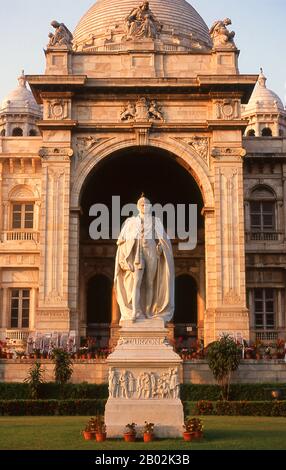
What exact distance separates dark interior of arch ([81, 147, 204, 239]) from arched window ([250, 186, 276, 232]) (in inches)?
129

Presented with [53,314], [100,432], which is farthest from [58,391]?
[100,432]

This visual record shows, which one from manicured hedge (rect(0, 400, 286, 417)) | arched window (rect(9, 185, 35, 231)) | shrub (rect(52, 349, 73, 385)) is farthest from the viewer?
arched window (rect(9, 185, 35, 231))

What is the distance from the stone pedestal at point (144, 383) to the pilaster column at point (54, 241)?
842 inches

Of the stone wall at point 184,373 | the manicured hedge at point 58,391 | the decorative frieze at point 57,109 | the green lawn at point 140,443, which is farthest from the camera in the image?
the decorative frieze at point 57,109

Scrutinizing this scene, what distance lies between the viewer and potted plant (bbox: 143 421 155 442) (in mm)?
14836

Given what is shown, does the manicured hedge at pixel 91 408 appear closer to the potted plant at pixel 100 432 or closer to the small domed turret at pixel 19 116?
the potted plant at pixel 100 432

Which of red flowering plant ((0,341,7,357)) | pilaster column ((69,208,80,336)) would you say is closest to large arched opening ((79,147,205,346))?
pilaster column ((69,208,80,336))

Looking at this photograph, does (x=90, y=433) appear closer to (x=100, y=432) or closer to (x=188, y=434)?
(x=100, y=432)

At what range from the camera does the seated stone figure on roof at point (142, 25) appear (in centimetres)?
4184

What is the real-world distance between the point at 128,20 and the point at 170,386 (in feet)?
102

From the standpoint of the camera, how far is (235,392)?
3038 cm

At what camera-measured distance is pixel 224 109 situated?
4016 centimetres

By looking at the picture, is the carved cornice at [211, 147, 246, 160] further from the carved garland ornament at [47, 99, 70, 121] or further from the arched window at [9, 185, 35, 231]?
the arched window at [9, 185, 35, 231]

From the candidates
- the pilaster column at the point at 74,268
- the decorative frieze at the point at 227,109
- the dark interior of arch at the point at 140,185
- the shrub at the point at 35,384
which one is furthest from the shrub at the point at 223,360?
the dark interior of arch at the point at 140,185
